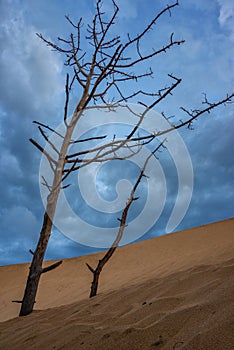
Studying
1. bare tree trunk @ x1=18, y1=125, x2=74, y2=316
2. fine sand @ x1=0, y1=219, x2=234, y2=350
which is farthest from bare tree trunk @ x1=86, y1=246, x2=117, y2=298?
fine sand @ x1=0, y1=219, x2=234, y2=350

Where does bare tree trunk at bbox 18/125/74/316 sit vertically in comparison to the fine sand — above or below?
Answer: above

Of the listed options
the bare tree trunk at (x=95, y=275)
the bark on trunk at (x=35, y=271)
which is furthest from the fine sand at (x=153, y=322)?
the bare tree trunk at (x=95, y=275)

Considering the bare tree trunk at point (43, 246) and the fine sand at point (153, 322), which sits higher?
the bare tree trunk at point (43, 246)

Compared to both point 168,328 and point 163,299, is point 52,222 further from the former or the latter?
point 168,328

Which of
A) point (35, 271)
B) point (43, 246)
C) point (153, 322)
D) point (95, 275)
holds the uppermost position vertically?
point (43, 246)

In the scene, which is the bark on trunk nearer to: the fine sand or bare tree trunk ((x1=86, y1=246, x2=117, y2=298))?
the fine sand

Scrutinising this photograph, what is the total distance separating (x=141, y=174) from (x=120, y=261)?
777cm

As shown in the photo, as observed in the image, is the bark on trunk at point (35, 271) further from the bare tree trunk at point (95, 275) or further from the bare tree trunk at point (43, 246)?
the bare tree trunk at point (95, 275)

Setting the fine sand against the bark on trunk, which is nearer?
the fine sand

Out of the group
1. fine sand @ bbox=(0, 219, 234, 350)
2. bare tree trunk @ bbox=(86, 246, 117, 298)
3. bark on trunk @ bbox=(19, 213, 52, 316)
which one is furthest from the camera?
bare tree trunk @ bbox=(86, 246, 117, 298)

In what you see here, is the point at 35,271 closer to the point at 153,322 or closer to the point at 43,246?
the point at 43,246

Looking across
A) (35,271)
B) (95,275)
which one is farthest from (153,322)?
(95,275)

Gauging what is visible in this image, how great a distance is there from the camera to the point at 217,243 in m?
11.4

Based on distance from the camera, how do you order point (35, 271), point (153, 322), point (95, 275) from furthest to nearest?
point (95, 275) → point (35, 271) → point (153, 322)
